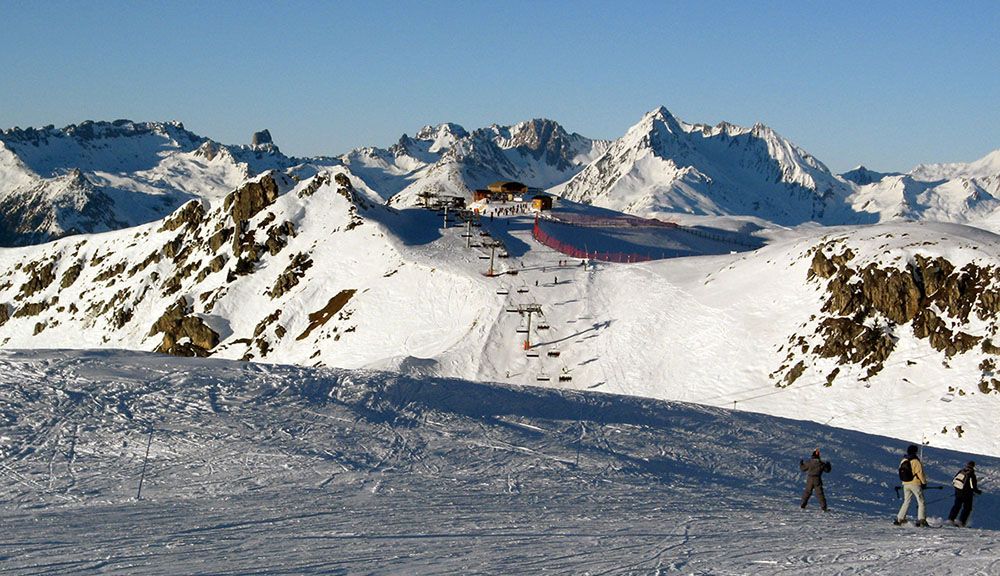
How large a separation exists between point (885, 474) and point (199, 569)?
74.6 feet

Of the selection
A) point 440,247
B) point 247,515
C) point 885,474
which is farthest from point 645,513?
A: point 440,247

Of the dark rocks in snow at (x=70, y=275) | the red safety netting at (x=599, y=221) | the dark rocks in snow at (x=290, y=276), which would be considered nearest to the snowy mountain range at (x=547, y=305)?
the dark rocks in snow at (x=290, y=276)

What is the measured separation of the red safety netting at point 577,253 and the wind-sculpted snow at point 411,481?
4545 cm

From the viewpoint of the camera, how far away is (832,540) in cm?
1834

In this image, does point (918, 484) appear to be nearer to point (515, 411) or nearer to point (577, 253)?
point (515, 411)

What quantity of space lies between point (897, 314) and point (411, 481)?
39223mm

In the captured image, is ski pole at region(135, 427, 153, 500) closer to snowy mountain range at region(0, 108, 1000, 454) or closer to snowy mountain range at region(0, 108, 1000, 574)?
snowy mountain range at region(0, 108, 1000, 574)

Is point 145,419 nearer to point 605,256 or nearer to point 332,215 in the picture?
point 605,256

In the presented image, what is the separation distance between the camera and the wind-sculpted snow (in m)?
16.1

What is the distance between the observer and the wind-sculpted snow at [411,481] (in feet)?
52.7

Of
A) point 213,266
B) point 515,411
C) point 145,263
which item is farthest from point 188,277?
point 515,411

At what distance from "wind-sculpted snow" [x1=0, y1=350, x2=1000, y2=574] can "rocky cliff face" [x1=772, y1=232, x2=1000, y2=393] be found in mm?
16876

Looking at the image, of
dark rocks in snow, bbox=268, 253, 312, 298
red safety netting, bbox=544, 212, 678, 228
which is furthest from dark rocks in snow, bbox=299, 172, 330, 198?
red safety netting, bbox=544, 212, 678, 228

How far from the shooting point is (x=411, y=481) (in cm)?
2327
